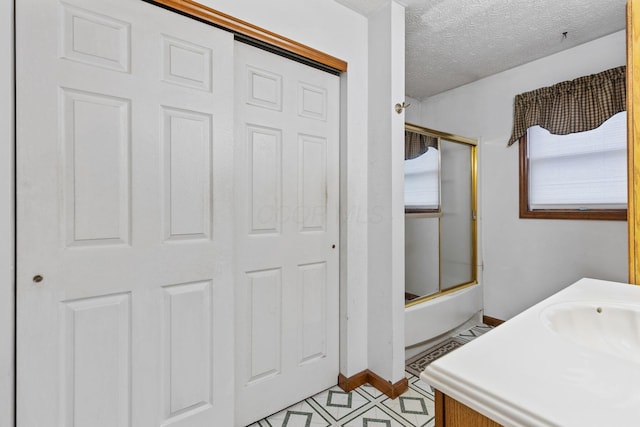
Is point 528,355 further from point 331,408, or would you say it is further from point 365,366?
point 365,366

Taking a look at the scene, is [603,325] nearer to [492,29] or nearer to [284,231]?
[284,231]

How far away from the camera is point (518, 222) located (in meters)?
2.69

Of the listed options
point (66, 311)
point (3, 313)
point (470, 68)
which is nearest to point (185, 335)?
point (66, 311)

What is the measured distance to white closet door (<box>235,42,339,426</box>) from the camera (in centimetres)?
155

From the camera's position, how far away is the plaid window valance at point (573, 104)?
2.12m

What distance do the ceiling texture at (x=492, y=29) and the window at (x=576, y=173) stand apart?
0.62 m

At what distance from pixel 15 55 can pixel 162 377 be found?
1.28m

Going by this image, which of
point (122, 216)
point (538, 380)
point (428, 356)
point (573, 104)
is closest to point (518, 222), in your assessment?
point (573, 104)

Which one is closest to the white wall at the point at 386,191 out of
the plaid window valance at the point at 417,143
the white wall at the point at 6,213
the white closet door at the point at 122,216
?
the plaid window valance at the point at 417,143

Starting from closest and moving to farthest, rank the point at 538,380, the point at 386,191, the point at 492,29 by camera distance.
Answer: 1. the point at 538,380
2. the point at 386,191
3. the point at 492,29

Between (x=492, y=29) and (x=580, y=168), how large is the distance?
1238 millimetres

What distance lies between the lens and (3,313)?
998 millimetres

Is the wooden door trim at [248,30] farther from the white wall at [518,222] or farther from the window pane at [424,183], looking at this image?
the white wall at [518,222]

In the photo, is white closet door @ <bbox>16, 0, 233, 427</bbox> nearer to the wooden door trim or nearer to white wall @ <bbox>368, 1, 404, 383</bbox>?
the wooden door trim
